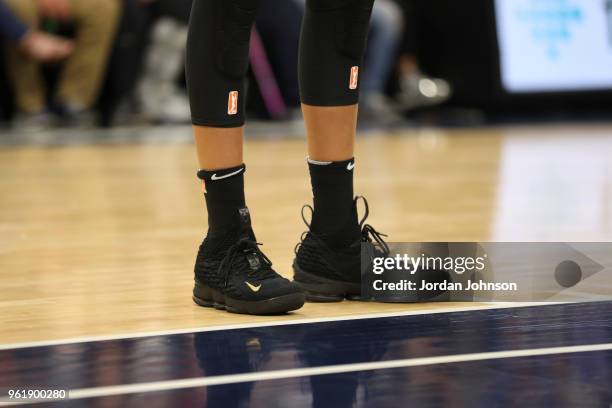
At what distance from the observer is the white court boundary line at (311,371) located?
1.24m

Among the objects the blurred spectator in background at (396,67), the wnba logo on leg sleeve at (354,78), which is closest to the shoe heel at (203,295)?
the wnba logo on leg sleeve at (354,78)

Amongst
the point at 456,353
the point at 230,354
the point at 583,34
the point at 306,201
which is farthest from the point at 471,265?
the point at 583,34

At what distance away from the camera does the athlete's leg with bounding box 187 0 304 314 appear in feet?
5.40

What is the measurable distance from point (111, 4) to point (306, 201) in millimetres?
3131

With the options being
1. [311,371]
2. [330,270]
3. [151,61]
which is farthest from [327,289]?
[151,61]

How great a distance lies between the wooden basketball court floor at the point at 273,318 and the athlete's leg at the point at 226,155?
39mm

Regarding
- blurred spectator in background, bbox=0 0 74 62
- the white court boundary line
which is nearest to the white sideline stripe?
the white court boundary line

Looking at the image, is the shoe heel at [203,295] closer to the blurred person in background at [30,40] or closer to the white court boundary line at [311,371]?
the white court boundary line at [311,371]

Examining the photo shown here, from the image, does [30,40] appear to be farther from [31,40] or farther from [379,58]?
[379,58]

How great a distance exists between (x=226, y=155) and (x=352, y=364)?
458 mm

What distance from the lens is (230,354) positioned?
1.40 metres

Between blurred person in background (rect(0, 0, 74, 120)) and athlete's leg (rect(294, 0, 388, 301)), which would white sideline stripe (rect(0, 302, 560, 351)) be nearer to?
athlete's leg (rect(294, 0, 388, 301))

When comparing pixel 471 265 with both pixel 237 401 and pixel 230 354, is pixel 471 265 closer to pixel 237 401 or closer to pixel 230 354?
pixel 230 354

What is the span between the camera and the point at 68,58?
582cm
